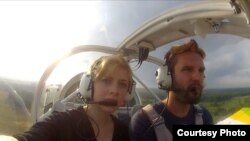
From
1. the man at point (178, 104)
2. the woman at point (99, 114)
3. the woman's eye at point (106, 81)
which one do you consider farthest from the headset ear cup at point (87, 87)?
the man at point (178, 104)

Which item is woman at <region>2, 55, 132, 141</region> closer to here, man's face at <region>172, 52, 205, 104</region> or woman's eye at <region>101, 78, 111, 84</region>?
woman's eye at <region>101, 78, 111, 84</region>

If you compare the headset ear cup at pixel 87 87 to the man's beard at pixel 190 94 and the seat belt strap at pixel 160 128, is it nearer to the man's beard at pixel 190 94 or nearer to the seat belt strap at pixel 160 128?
the seat belt strap at pixel 160 128

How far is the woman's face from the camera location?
5.04ft

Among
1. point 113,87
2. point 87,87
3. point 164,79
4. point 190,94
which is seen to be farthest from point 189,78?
point 87,87

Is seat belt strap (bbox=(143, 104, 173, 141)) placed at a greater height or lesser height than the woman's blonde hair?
A: lesser

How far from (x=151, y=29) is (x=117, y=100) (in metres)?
1.53

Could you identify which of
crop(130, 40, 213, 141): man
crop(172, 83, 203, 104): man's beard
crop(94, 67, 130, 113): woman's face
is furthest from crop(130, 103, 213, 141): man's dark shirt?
crop(94, 67, 130, 113): woman's face

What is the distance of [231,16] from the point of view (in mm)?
1979

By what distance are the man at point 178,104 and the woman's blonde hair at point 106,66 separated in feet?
1.11

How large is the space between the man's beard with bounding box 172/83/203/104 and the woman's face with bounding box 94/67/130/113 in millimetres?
446

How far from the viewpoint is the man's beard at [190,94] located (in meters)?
1.80

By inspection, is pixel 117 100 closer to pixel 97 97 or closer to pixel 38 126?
pixel 97 97

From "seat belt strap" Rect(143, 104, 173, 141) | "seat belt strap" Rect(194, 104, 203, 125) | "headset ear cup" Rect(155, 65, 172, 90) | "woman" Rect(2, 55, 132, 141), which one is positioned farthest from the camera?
"headset ear cup" Rect(155, 65, 172, 90)

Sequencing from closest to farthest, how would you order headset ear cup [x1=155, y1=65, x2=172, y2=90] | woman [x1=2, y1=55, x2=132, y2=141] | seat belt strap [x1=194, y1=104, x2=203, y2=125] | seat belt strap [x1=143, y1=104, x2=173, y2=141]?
1. woman [x1=2, y1=55, x2=132, y2=141]
2. seat belt strap [x1=143, y1=104, x2=173, y2=141]
3. seat belt strap [x1=194, y1=104, x2=203, y2=125]
4. headset ear cup [x1=155, y1=65, x2=172, y2=90]
